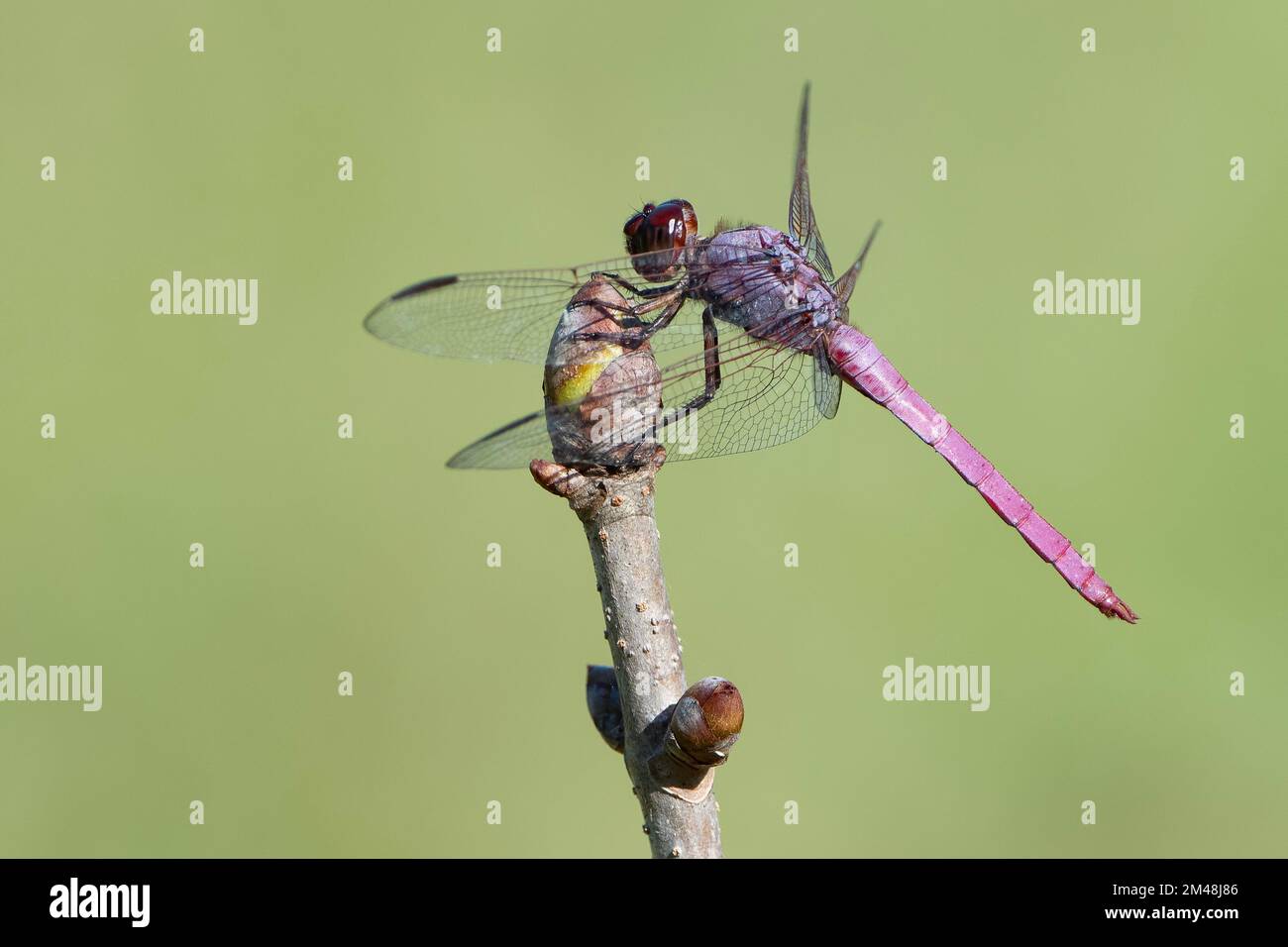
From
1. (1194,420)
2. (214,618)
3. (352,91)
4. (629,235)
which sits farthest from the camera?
(352,91)

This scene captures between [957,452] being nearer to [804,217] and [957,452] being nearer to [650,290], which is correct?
[804,217]

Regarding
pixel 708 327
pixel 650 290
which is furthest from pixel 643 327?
pixel 708 327

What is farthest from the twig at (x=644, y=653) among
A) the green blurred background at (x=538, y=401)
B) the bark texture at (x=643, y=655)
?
the green blurred background at (x=538, y=401)

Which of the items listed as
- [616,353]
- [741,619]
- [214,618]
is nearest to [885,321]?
[741,619]

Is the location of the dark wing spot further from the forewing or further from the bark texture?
the bark texture

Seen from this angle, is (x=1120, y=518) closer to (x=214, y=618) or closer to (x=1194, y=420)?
(x=1194, y=420)

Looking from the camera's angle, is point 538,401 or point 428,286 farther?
point 538,401
